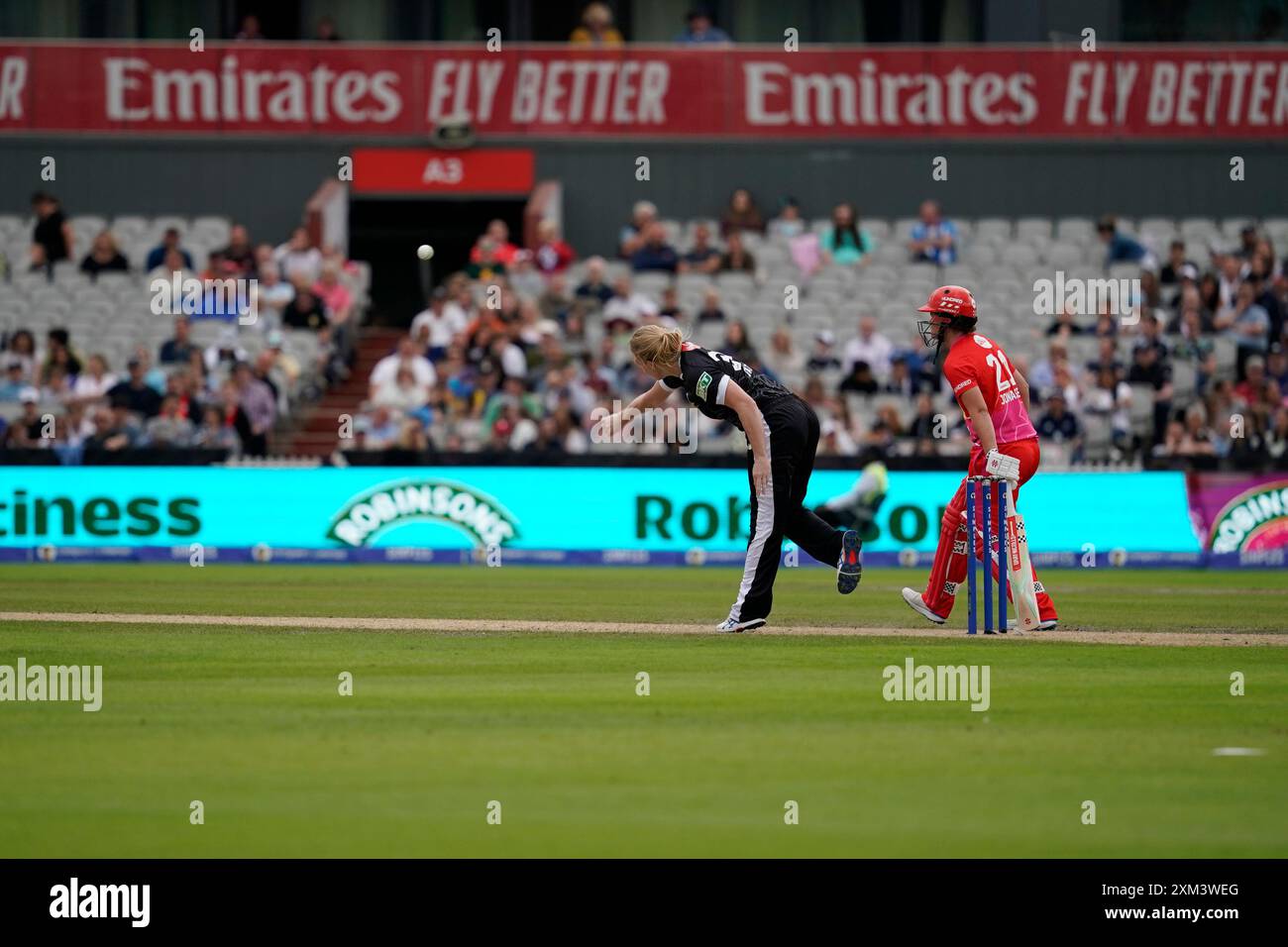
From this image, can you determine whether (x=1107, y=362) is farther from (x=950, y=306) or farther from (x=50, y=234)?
(x=50, y=234)

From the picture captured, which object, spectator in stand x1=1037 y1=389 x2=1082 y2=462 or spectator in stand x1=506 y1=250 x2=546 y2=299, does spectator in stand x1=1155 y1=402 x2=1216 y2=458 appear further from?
spectator in stand x1=506 y1=250 x2=546 y2=299

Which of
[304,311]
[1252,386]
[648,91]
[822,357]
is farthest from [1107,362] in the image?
[304,311]

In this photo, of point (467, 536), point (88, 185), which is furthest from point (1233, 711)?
point (88, 185)

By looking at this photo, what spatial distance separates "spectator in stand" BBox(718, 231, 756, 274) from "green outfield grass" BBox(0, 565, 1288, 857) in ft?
48.7

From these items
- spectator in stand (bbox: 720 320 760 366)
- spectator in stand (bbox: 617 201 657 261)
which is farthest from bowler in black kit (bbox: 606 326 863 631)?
spectator in stand (bbox: 617 201 657 261)

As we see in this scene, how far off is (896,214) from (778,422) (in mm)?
20829

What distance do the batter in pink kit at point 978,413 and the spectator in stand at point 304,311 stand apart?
16488mm

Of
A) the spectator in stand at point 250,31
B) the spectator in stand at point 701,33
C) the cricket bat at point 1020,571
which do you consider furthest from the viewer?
the spectator in stand at point 250,31

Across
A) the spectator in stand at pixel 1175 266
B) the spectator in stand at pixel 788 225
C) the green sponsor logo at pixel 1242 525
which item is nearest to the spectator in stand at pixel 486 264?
the spectator in stand at pixel 788 225

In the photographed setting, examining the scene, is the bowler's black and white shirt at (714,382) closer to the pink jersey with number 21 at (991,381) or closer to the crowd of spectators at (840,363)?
the pink jersey with number 21 at (991,381)

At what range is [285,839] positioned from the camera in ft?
25.4

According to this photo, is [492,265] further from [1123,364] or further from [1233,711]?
[1233,711]

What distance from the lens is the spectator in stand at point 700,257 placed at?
96.9 ft

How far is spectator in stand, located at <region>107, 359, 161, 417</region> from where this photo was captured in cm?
2588
